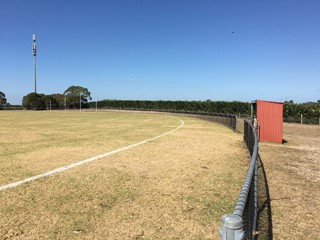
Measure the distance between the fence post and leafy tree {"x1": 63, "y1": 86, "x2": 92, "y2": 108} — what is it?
126 m

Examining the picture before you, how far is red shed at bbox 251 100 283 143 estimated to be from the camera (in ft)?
54.9

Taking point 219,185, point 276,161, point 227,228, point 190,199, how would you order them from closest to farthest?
point 227,228
point 190,199
point 219,185
point 276,161

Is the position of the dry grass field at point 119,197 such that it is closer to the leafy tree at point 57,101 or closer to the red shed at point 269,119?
the red shed at point 269,119

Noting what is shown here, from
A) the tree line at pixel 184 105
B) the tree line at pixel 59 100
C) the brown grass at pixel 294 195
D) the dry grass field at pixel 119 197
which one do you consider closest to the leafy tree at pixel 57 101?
the tree line at pixel 59 100

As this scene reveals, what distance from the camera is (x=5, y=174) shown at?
746 cm

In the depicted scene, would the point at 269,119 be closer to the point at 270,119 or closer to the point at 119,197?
the point at 270,119

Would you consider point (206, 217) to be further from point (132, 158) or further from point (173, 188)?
point (132, 158)

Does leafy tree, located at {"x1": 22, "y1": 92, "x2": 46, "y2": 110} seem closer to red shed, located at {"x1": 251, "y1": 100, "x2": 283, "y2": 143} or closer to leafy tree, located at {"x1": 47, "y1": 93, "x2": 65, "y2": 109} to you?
leafy tree, located at {"x1": 47, "y1": 93, "x2": 65, "y2": 109}

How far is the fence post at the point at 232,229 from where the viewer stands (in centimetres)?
174

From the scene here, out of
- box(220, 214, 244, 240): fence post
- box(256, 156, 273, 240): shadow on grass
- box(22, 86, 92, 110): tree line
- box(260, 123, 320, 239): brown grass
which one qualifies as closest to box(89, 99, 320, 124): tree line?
box(22, 86, 92, 110): tree line

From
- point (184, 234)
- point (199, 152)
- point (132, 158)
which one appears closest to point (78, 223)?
point (184, 234)

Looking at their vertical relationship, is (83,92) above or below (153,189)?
above

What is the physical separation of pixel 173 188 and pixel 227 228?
501 cm

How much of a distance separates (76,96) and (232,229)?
133 meters
